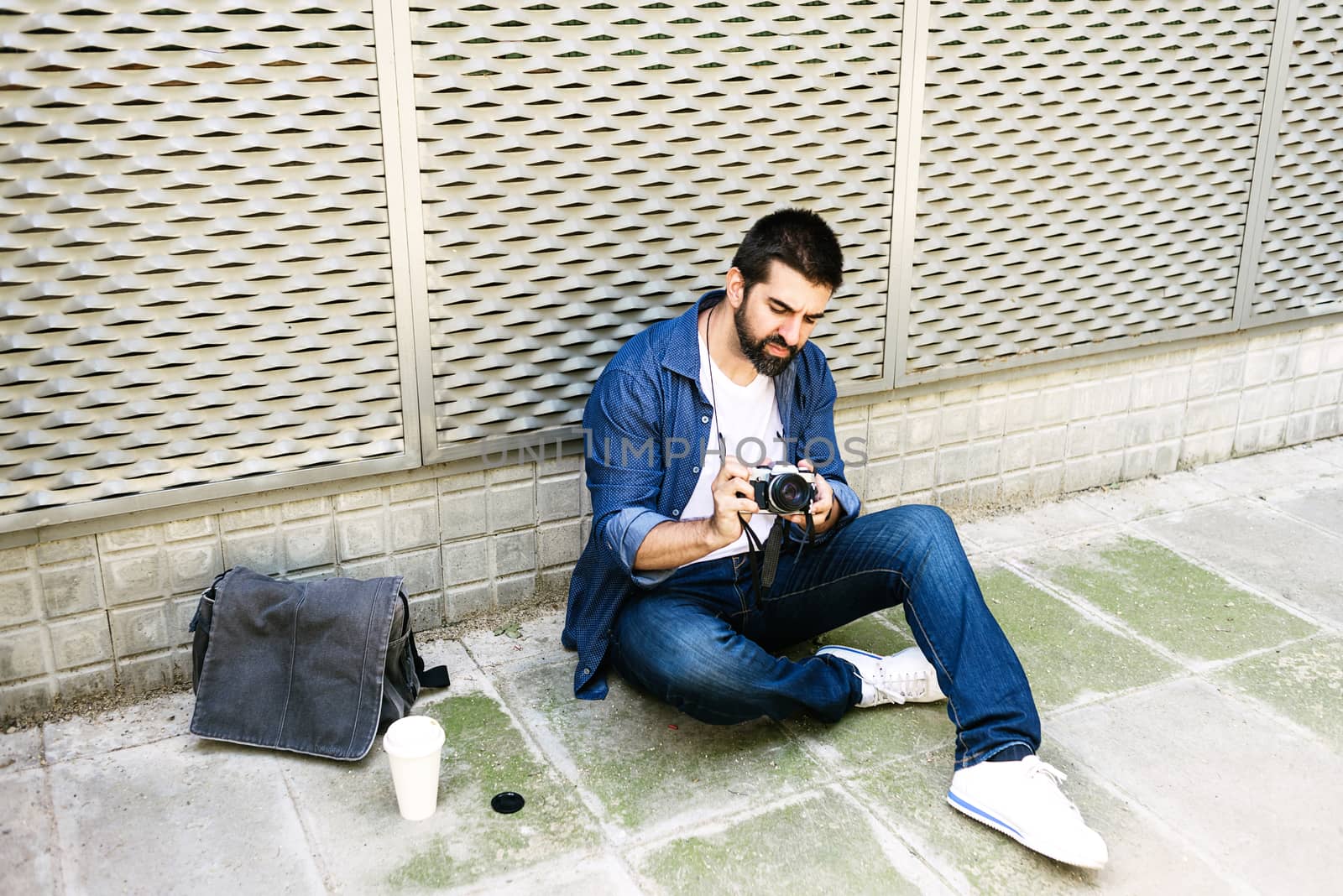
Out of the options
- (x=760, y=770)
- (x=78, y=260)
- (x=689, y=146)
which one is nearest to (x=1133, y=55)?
(x=689, y=146)

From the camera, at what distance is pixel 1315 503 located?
4441mm

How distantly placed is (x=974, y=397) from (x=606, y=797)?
2097 mm

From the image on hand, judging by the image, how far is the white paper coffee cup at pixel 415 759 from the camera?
2482mm

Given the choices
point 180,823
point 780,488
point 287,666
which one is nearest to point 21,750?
point 180,823

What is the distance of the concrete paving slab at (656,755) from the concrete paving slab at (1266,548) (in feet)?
6.07

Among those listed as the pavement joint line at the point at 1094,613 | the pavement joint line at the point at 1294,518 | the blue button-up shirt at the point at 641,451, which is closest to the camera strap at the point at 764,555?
the blue button-up shirt at the point at 641,451

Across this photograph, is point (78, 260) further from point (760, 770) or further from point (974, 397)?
point (974, 397)

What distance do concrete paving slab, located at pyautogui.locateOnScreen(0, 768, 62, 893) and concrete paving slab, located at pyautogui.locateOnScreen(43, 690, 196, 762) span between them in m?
0.10

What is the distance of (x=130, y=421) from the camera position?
2822 millimetres

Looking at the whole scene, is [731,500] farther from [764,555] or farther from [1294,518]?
[1294,518]

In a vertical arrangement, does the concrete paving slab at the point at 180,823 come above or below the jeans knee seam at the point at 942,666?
below

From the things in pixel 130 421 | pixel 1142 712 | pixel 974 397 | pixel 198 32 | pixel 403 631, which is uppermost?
pixel 198 32

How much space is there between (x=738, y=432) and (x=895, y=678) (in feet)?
2.41

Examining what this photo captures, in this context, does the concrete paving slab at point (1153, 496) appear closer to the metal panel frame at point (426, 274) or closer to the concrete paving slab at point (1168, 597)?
the concrete paving slab at point (1168, 597)
